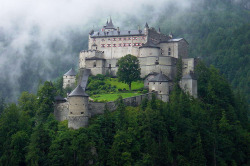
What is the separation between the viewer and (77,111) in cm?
5084

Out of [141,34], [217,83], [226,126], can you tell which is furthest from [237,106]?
[141,34]

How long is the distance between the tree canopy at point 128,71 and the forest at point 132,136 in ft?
30.6

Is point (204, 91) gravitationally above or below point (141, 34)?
below

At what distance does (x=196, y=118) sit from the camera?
56.3m

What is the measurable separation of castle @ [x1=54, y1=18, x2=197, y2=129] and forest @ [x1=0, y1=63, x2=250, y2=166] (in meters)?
2.35

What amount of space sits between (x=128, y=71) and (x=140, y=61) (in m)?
5.36

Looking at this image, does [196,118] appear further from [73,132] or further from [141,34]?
[141,34]

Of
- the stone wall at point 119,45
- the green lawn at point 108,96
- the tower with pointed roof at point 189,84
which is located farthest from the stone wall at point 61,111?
the stone wall at point 119,45

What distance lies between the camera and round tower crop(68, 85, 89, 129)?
166ft

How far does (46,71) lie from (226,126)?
9285cm

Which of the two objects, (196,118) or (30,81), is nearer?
(196,118)

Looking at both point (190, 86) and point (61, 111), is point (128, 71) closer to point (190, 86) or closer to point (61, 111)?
point (190, 86)

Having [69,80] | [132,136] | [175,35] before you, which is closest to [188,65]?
[69,80]

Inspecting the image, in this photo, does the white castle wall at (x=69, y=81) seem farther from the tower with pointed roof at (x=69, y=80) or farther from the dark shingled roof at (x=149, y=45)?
the dark shingled roof at (x=149, y=45)
